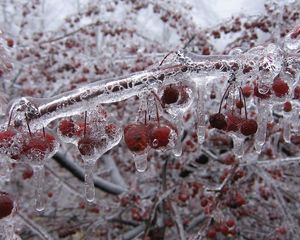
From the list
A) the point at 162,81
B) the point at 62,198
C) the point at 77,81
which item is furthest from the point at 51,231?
the point at 162,81


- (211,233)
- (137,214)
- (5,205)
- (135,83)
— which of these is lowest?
(137,214)

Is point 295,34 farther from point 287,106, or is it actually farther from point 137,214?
point 137,214

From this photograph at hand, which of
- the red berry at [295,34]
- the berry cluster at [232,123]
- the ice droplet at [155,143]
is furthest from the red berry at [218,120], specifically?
the red berry at [295,34]

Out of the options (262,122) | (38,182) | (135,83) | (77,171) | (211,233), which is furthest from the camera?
(77,171)

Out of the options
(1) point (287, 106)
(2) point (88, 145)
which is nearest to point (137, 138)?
Answer: (2) point (88, 145)

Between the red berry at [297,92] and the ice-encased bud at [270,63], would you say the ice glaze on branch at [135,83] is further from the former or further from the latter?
the red berry at [297,92]

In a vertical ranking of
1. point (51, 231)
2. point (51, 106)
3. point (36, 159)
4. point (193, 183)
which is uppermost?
point (51, 106)

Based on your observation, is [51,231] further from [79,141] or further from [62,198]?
[79,141]
